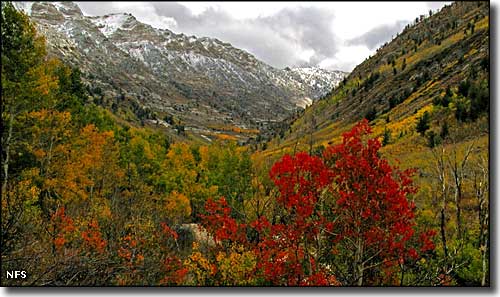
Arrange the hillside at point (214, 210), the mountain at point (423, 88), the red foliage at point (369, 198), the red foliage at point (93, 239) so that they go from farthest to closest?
1. the mountain at point (423, 88)
2. the red foliage at point (93, 239)
3. the hillside at point (214, 210)
4. the red foliage at point (369, 198)

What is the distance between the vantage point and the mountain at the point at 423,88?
52.2 m

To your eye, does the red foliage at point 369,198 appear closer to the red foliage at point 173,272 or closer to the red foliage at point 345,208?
the red foliage at point 345,208

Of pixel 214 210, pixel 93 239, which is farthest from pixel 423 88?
pixel 93 239

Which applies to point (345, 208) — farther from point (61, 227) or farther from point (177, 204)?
point (177, 204)

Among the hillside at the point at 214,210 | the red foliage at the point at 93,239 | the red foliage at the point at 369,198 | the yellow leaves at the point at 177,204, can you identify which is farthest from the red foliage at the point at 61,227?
the yellow leaves at the point at 177,204

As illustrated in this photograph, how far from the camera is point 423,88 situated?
88.8 m

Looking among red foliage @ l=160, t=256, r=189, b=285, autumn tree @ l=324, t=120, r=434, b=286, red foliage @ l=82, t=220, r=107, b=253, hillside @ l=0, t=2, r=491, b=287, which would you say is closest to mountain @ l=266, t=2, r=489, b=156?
hillside @ l=0, t=2, r=491, b=287

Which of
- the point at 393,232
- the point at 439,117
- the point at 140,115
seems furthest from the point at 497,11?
the point at 140,115

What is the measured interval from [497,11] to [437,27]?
141m

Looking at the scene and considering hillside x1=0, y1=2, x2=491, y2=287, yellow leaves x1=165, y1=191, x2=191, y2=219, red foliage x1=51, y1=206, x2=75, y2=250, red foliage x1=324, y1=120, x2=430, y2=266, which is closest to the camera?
red foliage x1=324, y1=120, x2=430, y2=266

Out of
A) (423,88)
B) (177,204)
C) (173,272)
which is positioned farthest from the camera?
(423,88)

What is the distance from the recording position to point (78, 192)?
71.1 ft

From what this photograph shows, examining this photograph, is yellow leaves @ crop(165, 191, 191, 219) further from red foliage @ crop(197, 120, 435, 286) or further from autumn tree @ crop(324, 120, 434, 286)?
autumn tree @ crop(324, 120, 434, 286)

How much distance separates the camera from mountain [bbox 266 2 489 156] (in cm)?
5216
